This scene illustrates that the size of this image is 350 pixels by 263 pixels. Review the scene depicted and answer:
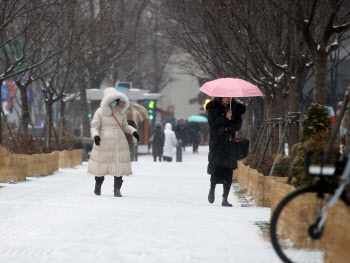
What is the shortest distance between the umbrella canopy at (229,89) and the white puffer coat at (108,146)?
1.54 metres

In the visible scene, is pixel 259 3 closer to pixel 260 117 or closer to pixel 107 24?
pixel 260 117

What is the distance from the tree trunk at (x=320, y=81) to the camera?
1007cm

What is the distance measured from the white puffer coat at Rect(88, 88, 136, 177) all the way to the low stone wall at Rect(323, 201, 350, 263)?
769 centimetres

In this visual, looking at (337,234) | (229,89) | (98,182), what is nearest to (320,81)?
(229,89)

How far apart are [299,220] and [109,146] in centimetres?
730

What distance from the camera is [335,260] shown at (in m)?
4.82

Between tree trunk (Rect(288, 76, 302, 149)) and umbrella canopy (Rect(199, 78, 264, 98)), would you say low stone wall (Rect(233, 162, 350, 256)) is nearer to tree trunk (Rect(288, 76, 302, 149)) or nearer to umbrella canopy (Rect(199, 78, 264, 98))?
umbrella canopy (Rect(199, 78, 264, 98))

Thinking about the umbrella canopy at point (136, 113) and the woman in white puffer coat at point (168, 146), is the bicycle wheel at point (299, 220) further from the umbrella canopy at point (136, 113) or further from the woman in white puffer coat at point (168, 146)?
the woman in white puffer coat at point (168, 146)

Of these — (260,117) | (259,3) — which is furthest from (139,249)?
(260,117)

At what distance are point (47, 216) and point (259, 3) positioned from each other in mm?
7694

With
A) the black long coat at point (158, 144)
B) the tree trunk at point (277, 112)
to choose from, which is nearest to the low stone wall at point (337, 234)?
the tree trunk at point (277, 112)

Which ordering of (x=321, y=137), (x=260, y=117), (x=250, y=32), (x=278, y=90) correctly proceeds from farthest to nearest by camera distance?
(x=260, y=117) → (x=278, y=90) → (x=250, y=32) → (x=321, y=137)

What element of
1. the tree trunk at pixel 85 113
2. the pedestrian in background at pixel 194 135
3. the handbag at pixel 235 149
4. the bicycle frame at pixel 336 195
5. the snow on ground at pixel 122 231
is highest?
the tree trunk at pixel 85 113

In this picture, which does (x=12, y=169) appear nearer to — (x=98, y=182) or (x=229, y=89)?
(x=98, y=182)
